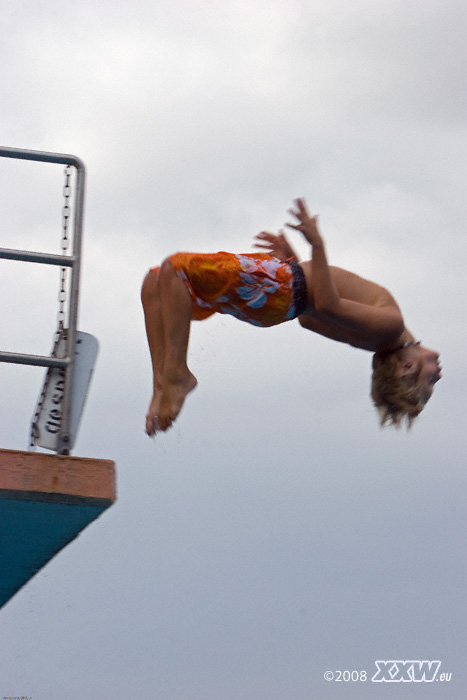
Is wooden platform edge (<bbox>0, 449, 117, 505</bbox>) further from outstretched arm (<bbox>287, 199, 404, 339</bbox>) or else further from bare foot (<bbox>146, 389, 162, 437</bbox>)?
outstretched arm (<bbox>287, 199, 404, 339</bbox>)

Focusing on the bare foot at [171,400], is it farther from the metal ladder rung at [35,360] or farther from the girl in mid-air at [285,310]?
the metal ladder rung at [35,360]

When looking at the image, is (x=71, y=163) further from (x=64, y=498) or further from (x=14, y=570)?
(x=14, y=570)

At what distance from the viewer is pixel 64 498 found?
19.3ft

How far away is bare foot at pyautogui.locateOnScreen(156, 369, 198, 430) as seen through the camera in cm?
617

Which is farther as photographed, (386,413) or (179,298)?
(386,413)

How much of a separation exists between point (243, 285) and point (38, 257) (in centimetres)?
127

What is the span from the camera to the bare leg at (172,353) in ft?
20.4

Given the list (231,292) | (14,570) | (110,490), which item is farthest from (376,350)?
(14,570)

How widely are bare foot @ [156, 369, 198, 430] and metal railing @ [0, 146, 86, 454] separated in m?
0.57

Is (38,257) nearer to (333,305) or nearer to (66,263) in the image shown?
(66,263)

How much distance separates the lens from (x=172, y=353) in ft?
20.7

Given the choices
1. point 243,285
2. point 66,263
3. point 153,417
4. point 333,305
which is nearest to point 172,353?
point 153,417

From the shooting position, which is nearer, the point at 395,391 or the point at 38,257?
the point at 38,257

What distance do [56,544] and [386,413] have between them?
7.53 ft
